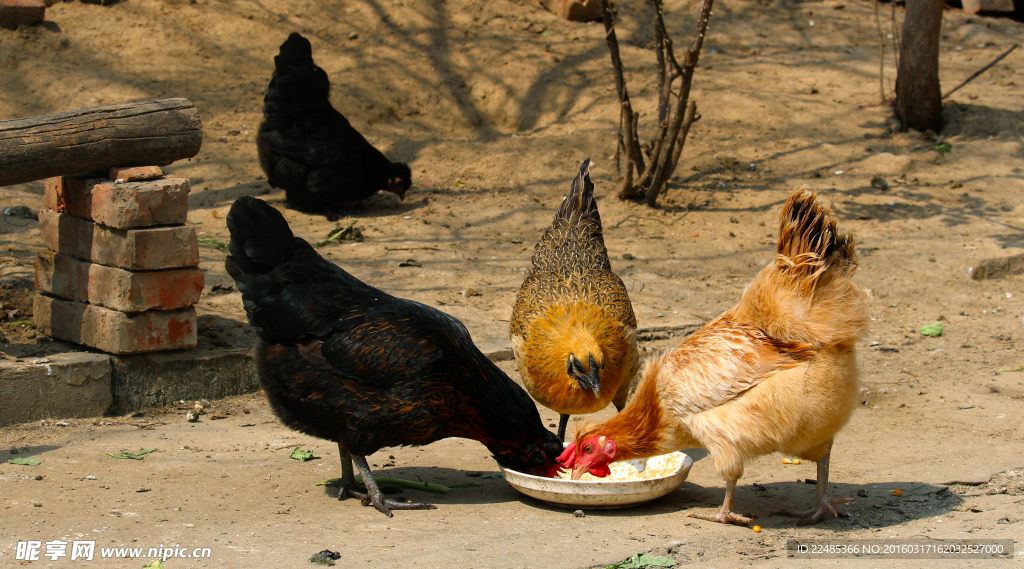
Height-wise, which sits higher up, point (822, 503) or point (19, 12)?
point (19, 12)

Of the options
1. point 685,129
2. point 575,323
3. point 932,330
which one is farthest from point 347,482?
point 685,129

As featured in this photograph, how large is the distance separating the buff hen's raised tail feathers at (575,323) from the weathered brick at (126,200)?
2.14 meters

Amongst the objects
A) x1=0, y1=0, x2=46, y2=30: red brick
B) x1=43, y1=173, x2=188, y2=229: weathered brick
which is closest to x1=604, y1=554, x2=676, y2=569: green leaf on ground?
x1=43, y1=173, x2=188, y2=229: weathered brick

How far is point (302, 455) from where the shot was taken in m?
4.48

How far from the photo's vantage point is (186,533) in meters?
3.29

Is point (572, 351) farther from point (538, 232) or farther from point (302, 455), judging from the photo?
point (538, 232)

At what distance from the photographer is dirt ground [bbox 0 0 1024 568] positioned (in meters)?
3.51

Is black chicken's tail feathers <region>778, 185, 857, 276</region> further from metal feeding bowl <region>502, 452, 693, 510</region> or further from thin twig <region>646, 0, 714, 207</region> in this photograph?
thin twig <region>646, 0, 714, 207</region>

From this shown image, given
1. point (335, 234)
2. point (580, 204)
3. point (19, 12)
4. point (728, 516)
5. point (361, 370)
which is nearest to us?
point (728, 516)

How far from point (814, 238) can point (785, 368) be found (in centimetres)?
58

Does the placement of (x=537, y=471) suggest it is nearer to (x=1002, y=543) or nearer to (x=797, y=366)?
(x=797, y=366)

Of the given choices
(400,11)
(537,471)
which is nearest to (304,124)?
(400,11)

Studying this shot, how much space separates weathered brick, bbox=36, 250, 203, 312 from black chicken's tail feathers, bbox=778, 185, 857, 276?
3.45m

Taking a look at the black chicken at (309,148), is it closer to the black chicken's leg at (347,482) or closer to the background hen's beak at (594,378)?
the black chicken's leg at (347,482)
